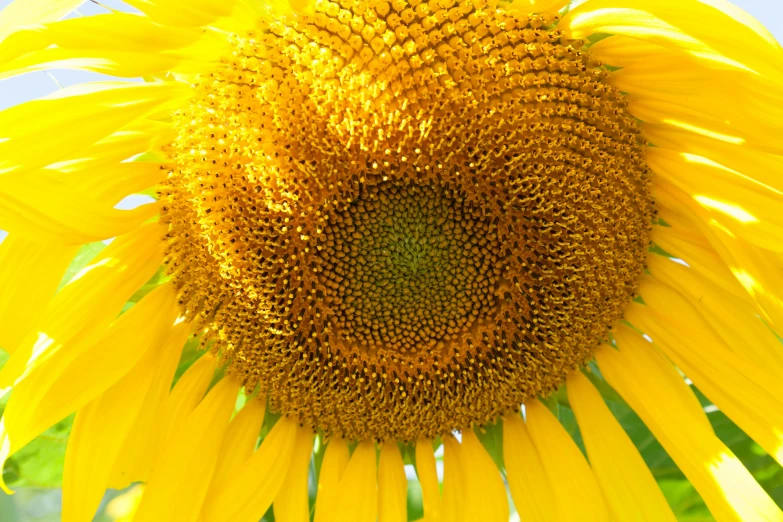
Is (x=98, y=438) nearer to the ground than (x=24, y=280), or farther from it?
nearer to the ground

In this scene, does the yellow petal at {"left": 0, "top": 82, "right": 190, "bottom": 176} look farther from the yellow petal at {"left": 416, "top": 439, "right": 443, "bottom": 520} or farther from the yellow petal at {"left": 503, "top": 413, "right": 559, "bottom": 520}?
the yellow petal at {"left": 503, "top": 413, "right": 559, "bottom": 520}

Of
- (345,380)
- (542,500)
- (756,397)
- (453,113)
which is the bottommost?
(542,500)

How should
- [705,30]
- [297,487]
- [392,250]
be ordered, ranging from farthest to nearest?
[297,487]
[392,250]
[705,30]

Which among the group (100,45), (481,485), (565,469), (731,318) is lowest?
(481,485)

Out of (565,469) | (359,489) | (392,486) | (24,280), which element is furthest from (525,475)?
(24,280)

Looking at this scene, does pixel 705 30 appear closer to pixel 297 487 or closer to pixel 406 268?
pixel 406 268

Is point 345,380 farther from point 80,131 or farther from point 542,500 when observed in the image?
point 80,131

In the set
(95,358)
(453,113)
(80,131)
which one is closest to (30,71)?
(80,131)

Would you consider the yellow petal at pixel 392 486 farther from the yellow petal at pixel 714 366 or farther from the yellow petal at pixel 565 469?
the yellow petal at pixel 714 366
